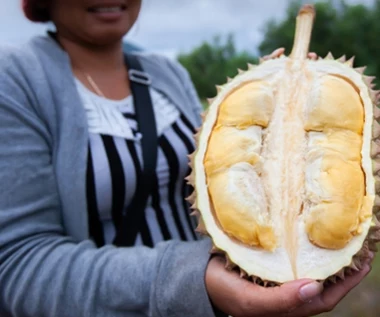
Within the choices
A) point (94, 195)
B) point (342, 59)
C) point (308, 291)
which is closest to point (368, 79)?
point (342, 59)

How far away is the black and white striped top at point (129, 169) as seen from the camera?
46.6 inches

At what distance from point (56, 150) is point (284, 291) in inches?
21.4

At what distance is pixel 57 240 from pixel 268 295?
434mm

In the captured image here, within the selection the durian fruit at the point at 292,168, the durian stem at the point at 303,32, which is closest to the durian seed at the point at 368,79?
the durian fruit at the point at 292,168

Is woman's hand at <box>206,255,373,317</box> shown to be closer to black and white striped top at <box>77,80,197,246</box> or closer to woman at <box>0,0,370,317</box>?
woman at <box>0,0,370,317</box>

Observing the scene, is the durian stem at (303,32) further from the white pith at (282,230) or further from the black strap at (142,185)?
the black strap at (142,185)

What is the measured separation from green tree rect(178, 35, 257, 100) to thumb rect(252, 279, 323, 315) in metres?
30.6

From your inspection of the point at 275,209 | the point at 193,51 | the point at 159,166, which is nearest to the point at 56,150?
the point at 159,166

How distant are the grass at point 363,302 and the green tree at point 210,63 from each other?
2862cm

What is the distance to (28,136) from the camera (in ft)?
3.60

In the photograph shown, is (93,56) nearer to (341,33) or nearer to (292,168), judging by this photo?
(292,168)

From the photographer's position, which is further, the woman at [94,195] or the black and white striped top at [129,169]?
the black and white striped top at [129,169]

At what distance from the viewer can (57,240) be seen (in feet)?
3.57

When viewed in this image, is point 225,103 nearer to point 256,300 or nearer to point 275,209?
point 275,209
